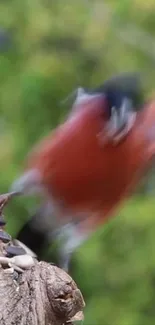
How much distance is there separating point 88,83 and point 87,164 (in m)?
0.83

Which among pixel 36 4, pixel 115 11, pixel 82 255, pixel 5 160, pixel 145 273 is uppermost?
pixel 36 4

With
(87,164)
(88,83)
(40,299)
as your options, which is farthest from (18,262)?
(88,83)

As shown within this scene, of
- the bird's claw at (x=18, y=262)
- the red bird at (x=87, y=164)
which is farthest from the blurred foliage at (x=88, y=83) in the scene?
the bird's claw at (x=18, y=262)

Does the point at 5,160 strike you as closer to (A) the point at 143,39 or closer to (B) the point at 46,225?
(A) the point at 143,39

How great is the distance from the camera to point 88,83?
6.55 feet

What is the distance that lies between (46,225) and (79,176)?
93 millimetres

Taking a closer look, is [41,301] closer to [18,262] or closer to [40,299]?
[40,299]

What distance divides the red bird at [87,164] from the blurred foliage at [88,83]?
674 millimetres

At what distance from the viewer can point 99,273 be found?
2.05 m

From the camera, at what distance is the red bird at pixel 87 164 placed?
1.17 m

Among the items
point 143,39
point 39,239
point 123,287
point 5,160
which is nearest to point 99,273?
point 123,287

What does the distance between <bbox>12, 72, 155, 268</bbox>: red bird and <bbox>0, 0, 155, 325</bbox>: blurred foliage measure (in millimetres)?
674

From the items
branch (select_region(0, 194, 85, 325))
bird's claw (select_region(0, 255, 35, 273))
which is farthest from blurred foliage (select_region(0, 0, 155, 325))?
branch (select_region(0, 194, 85, 325))

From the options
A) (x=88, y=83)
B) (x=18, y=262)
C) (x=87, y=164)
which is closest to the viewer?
(x=18, y=262)
